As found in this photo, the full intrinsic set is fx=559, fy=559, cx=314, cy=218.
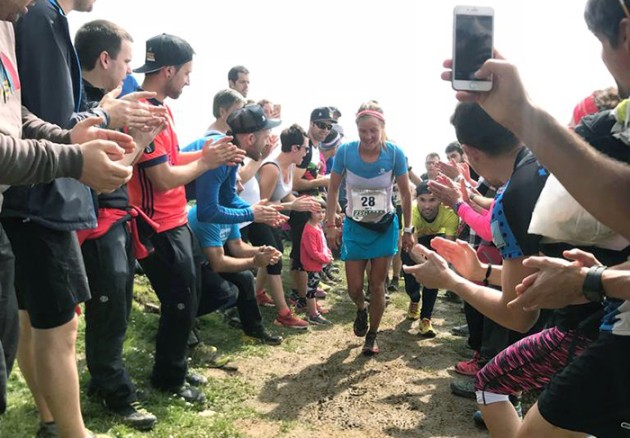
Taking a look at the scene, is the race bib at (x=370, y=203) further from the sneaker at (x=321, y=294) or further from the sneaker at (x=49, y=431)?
the sneaker at (x=49, y=431)

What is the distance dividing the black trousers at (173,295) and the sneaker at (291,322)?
2.31m

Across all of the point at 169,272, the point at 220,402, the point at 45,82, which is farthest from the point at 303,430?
the point at 45,82

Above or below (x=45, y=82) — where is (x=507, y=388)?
below

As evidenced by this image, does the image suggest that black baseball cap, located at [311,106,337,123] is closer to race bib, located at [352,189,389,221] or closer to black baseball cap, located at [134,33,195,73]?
race bib, located at [352,189,389,221]

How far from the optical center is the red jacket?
6.96m

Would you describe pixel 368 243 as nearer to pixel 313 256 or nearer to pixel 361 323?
pixel 361 323

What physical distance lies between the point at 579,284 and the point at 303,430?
2.66m

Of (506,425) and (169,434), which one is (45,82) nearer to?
(169,434)

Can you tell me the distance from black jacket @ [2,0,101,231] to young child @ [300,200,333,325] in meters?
4.32

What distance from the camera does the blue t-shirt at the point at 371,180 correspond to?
5875 mm

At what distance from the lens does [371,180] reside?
588cm

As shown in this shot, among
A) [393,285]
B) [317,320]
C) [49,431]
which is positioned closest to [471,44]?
[49,431]

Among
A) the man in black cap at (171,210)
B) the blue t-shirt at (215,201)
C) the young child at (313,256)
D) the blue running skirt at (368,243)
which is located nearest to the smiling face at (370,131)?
the blue running skirt at (368,243)

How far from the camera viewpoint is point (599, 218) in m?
1.86
